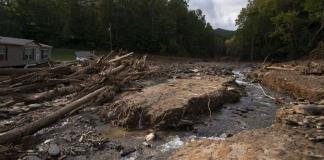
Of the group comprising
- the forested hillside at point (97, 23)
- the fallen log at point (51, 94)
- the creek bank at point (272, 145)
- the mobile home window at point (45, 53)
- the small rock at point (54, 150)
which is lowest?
the small rock at point (54, 150)

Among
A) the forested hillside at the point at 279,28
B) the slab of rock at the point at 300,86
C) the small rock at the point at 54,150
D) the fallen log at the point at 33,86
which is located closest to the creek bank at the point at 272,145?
the small rock at the point at 54,150

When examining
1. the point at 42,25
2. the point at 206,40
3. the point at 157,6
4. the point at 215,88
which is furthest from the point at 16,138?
the point at 206,40

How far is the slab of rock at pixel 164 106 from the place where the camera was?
488 inches

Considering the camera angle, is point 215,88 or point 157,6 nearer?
point 215,88

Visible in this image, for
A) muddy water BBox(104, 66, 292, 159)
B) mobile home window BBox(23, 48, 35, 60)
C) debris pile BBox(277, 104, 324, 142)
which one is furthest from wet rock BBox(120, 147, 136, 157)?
mobile home window BBox(23, 48, 35, 60)

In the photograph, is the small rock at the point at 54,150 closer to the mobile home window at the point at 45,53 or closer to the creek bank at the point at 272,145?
the creek bank at the point at 272,145

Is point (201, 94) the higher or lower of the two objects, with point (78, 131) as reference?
higher

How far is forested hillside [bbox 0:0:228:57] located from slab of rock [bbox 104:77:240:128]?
41.6 m

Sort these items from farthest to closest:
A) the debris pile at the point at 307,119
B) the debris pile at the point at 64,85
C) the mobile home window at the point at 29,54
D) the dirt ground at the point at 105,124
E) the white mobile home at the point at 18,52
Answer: the mobile home window at the point at 29,54 → the white mobile home at the point at 18,52 → the debris pile at the point at 64,85 → the dirt ground at the point at 105,124 → the debris pile at the point at 307,119

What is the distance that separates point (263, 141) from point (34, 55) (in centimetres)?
2828

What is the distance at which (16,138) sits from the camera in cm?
1054

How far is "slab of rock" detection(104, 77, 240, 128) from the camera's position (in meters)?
12.4

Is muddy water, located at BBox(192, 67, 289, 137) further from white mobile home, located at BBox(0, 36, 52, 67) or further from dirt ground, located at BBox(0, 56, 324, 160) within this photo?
white mobile home, located at BBox(0, 36, 52, 67)

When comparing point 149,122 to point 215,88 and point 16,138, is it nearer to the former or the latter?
point 16,138
